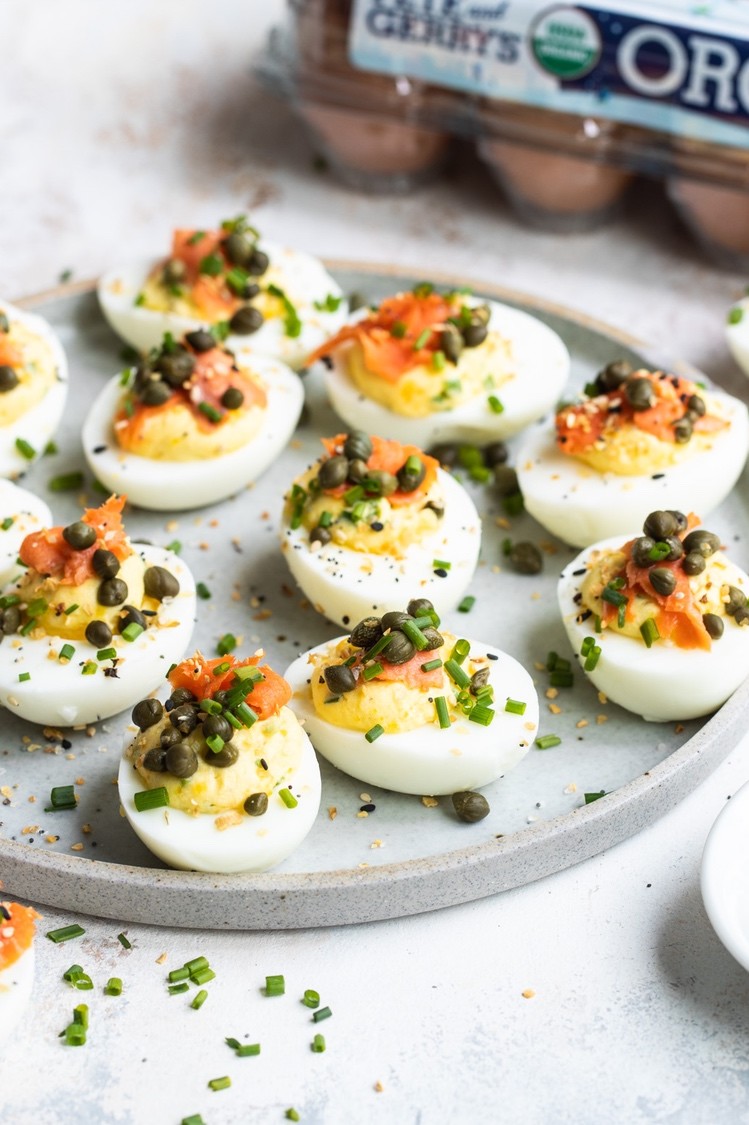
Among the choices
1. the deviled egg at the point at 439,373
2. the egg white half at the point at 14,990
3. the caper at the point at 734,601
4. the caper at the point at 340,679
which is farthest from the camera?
the deviled egg at the point at 439,373

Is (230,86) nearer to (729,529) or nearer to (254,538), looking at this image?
(254,538)

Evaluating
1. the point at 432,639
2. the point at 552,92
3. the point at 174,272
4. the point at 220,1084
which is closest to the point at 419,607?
the point at 432,639

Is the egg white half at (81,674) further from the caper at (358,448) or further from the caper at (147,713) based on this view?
the caper at (358,448)

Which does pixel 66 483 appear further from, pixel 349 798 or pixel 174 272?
pixel 349 798

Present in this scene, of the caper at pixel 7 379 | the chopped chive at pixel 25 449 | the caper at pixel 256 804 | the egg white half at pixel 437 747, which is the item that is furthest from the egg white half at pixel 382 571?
the caper at pixel 7 379

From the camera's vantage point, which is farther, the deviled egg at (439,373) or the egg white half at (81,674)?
the deviled egg at (439,373)

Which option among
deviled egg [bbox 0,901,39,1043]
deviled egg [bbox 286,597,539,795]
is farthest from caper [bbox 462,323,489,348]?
deviled egg [bbox 0,901,39,1043]
